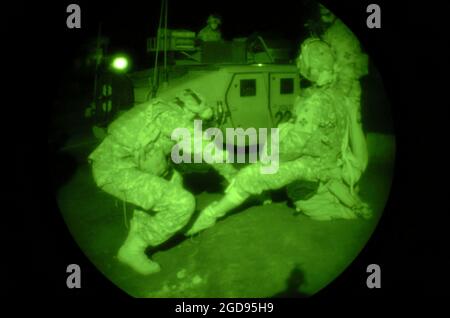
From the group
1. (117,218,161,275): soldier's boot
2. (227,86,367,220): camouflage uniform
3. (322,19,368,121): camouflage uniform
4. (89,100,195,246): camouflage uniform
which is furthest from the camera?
(322,19,368,121): camouflage uniform

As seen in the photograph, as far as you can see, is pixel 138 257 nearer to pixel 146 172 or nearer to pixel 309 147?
pixel 146 172

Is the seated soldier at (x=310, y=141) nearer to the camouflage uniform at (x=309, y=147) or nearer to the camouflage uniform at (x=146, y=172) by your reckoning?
the camouflage uniform at (x=309, y=147)

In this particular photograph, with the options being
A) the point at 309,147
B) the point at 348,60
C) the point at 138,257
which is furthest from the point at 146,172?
the point at 348,60

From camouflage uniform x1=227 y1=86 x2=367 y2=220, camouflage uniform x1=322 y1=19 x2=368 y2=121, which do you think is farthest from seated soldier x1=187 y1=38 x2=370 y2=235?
camouflage uniform x1=322 y1=19 x2=368 y2=121

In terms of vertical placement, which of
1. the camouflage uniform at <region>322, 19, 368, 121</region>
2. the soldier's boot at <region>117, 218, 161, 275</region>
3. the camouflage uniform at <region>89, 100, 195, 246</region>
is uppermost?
the camouflage uniform at <region>322, 19, 368, 121</region>

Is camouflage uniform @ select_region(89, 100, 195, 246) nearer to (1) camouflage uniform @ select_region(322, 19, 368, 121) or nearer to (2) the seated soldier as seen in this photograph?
(2) the seated soldier

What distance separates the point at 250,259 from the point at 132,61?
9.00 m

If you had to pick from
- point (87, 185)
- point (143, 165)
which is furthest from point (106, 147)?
point (87, 185)

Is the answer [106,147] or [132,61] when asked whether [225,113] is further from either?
[132,61]

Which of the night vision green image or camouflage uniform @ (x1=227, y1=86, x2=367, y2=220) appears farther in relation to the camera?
camouflage uniform @ (x1=227, y1=86, x2=367, y2=220)

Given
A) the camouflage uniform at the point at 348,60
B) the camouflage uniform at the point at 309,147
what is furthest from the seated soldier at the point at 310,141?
the camouflage uniform at the point at 348,60

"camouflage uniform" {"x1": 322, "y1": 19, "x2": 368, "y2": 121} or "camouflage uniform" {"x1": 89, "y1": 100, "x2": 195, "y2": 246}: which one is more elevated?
"camouflage uniform" {"x1": 322, "y1": 19, "x2": 368, "y2": 121}

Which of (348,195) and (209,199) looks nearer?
(348,195)

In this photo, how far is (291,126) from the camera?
335 cm
